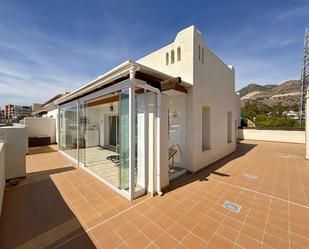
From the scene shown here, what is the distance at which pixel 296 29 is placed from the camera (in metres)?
6.55

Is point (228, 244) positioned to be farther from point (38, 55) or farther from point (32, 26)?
point (38, 55)

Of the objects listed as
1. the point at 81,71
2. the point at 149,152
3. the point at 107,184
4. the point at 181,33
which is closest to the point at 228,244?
the point at 149,152

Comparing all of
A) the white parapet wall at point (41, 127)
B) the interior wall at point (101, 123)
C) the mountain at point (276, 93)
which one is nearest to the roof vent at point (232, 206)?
the interior wall at point (101, 123)

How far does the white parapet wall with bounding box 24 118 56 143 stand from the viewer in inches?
414

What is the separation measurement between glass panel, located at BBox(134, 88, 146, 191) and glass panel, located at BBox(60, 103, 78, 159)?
12.9ft

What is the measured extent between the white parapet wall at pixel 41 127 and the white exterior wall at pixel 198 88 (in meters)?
8.76

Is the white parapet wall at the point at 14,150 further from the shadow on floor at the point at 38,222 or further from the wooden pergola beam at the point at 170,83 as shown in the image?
the wooden pergola beam at the point at 170,83

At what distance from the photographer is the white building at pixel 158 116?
3586mm

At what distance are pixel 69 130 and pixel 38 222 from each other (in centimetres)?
542

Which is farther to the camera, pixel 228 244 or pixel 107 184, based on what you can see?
pixel 107 184

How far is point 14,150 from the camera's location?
444 centimetres

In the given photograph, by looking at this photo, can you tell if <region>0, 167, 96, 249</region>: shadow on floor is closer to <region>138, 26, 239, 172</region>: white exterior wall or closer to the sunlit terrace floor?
the sunlit terrace floor

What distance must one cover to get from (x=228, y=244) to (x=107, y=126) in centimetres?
916

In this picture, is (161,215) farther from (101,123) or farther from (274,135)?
(274,135)
